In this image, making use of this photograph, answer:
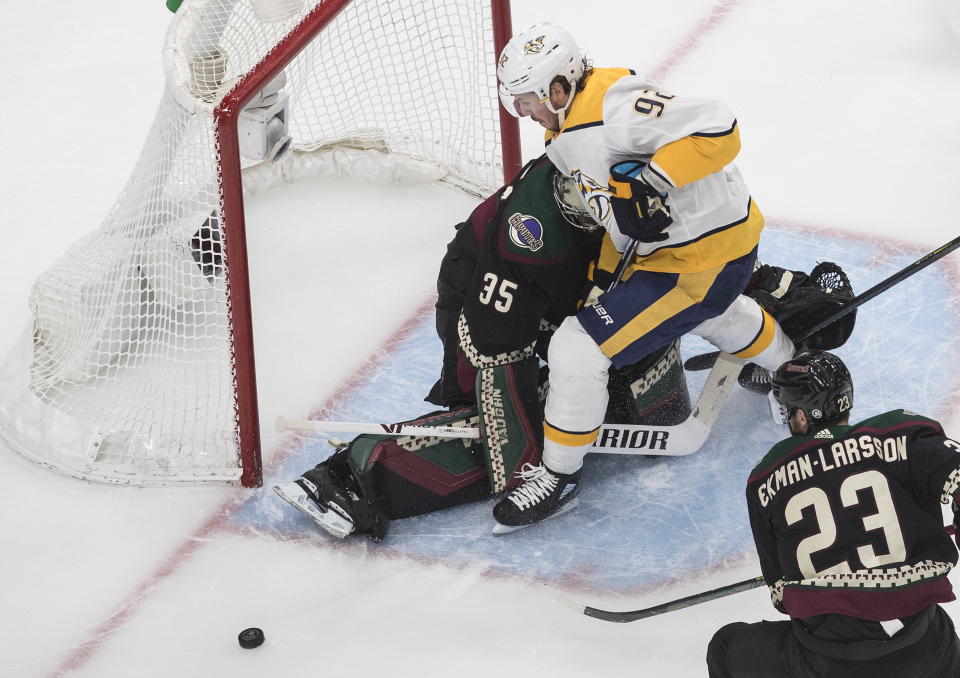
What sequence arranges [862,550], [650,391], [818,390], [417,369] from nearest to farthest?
1. [862,550]
2. [818,390]
3. [650,391]
4. [417,369]

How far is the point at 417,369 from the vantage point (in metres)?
3.43

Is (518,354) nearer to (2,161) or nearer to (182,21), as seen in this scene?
(182,21)

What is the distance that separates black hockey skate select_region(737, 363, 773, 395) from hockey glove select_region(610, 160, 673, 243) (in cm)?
77

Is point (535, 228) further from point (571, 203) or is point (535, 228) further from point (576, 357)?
point (576, 357)

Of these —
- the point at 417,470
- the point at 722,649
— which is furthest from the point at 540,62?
the point at 722,649

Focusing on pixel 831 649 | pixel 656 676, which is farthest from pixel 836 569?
pixel 656 676

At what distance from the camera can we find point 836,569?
6.74 feet

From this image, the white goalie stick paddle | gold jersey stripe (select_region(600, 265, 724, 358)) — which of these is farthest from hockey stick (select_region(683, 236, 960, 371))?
gold jersey stripe (select_region(600, 265, 724, 358))

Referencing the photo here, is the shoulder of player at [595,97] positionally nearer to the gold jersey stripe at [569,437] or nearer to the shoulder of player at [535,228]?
the shoulder of player at [535,228]

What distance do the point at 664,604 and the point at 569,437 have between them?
1.44 feet

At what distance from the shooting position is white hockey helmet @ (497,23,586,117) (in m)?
2.55

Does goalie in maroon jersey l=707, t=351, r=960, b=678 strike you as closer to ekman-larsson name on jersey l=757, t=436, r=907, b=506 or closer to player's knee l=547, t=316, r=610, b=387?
ekman-larsson name on jersey l=757, t=436, r=907, b=506

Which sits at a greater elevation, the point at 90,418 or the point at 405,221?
the point at 90,418

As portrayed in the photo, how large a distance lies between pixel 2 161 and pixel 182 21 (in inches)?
72.0
